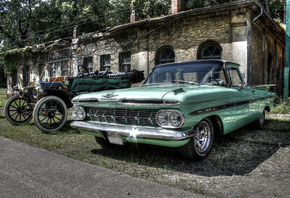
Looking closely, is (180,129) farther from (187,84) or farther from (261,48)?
(261,48)

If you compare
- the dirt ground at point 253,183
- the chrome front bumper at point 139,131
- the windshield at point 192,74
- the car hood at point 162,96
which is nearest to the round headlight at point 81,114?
the chrome front bumper at point 139,131

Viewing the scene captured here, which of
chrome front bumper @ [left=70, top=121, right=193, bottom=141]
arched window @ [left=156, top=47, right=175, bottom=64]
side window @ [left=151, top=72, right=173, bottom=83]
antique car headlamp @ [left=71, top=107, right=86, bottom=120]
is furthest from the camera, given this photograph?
arched window @ [left=156, top=47, right=175, bottom=64]

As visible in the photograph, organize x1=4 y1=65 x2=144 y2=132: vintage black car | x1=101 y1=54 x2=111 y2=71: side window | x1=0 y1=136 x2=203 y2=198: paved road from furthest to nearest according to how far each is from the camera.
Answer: x1=101 y1=54 x2=111 y2=71: side window
x1=4 y1=65 x2=144 y2=132: vintage black car
x1=0 y1=136 x2=203 y2=198: paved road

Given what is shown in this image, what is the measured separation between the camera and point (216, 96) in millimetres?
3273

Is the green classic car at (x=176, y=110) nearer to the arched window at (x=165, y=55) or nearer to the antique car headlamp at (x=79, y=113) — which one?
the antique car headlamp at (x=79, y=113)

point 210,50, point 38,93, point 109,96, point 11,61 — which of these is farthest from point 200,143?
point 11,61

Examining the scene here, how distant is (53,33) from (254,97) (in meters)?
24.8

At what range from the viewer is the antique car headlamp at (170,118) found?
2.68 meters

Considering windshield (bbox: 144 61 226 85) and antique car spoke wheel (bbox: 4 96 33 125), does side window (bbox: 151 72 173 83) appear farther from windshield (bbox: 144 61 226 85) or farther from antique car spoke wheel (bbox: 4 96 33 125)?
antique car spoke wheel (bbox: 4 96 33 125)

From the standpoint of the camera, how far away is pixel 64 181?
250 centimetres

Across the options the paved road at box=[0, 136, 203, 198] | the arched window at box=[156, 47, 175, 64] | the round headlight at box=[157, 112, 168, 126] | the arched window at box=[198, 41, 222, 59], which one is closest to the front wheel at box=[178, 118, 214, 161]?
the round headlight at box=[157, 112, 168, 126]

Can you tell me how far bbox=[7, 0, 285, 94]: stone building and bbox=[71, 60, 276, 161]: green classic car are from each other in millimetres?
4399

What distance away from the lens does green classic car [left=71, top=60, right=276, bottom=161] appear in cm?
273

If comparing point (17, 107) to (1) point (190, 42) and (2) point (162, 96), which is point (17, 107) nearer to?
(2) point (162, 96)
